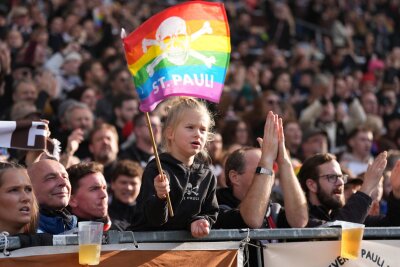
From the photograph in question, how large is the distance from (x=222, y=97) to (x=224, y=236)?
8.25 m

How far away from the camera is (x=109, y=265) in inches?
197

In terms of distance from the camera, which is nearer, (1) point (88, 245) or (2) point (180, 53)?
(1) point (88, 245)

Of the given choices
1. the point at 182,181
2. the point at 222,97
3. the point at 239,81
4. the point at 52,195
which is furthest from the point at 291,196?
the point at 239,81

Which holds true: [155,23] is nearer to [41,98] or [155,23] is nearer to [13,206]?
[13,206]

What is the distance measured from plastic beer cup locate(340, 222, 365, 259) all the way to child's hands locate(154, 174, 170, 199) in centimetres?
107

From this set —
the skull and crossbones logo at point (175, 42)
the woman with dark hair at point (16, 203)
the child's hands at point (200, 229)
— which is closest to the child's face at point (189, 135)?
the skull and crossbones logo at point (175, 42)

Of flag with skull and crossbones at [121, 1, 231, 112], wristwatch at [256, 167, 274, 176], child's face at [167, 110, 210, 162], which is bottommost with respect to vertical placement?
wristwatch at [256, 167, 274, 176]

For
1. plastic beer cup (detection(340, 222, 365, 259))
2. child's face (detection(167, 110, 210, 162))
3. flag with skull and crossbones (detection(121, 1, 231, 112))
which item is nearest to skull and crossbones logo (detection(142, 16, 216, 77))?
flag with skull and crossbones (detection(121, 1, 231, 112))

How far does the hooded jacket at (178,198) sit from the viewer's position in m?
5.22

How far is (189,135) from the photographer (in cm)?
570

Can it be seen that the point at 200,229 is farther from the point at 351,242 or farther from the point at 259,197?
the point at 351,242

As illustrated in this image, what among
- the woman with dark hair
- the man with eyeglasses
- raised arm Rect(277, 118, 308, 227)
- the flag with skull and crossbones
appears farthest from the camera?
the man with eyeglasses

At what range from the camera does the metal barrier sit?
498 centimetres

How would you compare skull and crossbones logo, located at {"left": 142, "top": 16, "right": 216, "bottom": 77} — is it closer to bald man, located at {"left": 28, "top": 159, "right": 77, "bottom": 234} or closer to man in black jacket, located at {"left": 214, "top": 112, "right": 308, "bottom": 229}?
man in black jacket, located at {"left": 214, "top": 112, "right": 308, "bottom": 229}
